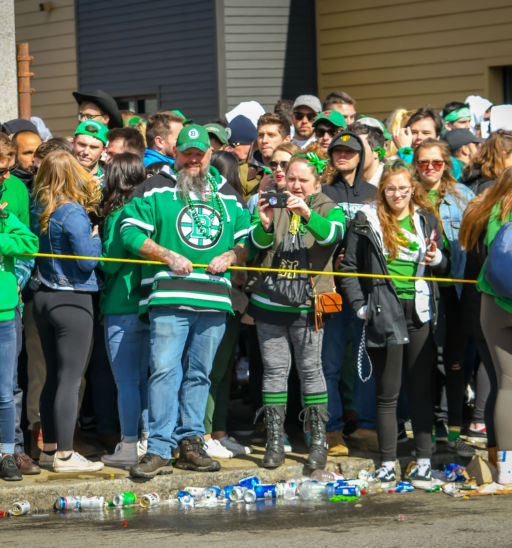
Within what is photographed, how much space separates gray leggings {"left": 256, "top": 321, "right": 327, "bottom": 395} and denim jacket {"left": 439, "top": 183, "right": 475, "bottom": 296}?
1.28 m

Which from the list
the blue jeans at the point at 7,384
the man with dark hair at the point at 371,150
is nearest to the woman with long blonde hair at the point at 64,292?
the blue jeans at the point at 7,384

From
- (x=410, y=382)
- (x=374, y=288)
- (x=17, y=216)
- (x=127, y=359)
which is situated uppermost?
(x=17, y=216)

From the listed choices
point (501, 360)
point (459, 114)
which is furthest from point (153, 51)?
point (501, 360)

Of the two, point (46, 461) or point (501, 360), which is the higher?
point (501, 360)

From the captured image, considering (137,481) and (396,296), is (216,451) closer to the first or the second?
(137,481)

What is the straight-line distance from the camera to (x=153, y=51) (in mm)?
16938

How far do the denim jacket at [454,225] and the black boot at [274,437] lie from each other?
1728 millimetres

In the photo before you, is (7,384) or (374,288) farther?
(374,288)

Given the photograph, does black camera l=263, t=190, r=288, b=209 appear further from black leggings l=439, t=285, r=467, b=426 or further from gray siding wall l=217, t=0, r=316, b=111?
gray siding wall l=217, t=0, r=316, b=111

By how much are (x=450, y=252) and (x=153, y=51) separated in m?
10.1

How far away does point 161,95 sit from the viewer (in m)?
16.9

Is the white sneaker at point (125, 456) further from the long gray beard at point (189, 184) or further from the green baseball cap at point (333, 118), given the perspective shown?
the green baseball cap at point (333, 118)

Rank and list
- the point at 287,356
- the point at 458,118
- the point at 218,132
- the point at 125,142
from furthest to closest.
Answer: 1. the point at 458,118
2. the point at 218,132
3. the point at 125,142
4. the point at 287,356

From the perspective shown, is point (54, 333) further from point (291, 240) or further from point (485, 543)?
point (485, 543)
